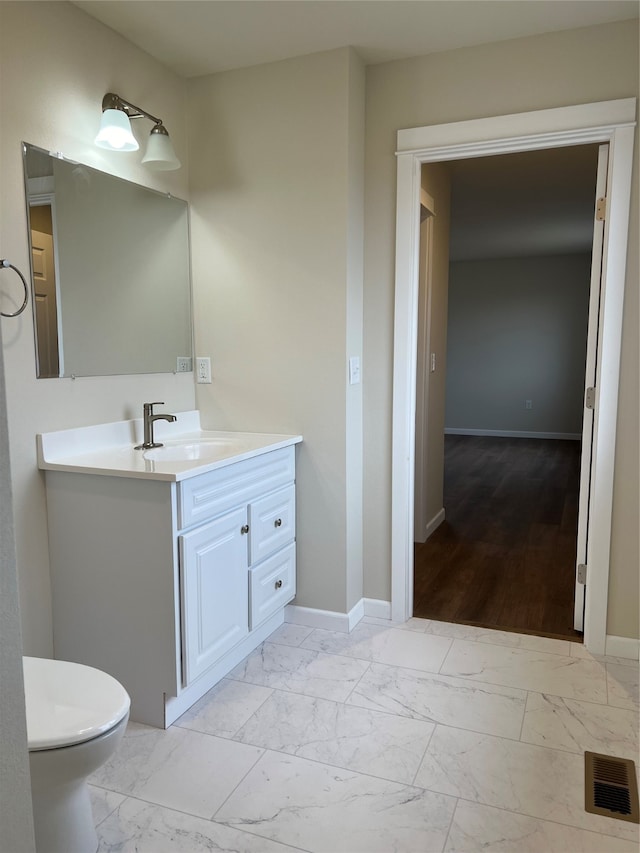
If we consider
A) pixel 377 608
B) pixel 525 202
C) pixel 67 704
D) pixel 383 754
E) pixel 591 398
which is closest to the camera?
pixel 67 704

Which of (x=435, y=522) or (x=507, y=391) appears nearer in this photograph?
(x=435, y=522)

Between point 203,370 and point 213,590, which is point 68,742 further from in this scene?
point 203,370

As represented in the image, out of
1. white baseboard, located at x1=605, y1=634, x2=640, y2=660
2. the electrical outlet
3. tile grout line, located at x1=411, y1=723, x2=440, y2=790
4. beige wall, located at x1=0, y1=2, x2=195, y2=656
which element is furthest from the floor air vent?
the electrical outlet

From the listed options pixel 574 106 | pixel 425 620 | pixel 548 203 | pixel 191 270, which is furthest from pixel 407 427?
pixel 548 203

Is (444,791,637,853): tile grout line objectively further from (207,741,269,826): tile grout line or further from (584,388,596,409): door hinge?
(584,388,596,409): door hinge

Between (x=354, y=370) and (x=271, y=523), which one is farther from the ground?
(x=354, y=370)

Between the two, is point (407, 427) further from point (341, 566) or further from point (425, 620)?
point (425, 620)

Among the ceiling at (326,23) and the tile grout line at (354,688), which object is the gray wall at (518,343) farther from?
the tile grout line at (354,688)

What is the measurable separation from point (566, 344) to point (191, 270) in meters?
6.32

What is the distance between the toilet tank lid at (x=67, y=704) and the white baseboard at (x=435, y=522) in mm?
2825

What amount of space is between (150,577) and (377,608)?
1236mm

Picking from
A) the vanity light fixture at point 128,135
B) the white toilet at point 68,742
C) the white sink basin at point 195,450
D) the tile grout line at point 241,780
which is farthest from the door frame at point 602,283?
the white toilet at point 68,742

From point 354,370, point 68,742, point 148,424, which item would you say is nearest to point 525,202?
point 354,370

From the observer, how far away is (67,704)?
149 cm
